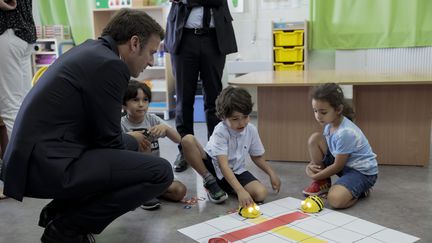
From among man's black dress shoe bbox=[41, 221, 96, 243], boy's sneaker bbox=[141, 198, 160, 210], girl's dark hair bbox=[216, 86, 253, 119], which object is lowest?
boy's sneaker bbox=[141, 198, 160, 210]

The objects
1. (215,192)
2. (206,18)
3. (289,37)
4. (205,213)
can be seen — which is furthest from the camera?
(289,37)

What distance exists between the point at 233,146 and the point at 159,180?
1.97 feet

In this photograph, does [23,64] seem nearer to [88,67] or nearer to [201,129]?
[88,67]

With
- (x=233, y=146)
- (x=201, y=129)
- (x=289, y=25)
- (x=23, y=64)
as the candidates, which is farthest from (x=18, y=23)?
(x=289, y=25)

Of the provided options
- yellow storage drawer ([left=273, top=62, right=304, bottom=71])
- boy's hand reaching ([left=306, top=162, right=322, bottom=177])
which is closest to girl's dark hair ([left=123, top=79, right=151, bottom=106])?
boy's hand reaching ([left=306, top=162, right=322, bottom=177])

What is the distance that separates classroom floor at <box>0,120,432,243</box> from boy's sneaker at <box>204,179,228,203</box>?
0.03 meters

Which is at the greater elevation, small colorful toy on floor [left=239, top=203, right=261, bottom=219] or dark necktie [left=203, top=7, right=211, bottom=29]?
dark necktie [left=203, top=7, right=211, bottom=29]

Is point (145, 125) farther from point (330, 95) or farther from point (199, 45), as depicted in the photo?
point (330, 95)

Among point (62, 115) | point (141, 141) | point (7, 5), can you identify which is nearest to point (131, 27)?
point (62, 115)

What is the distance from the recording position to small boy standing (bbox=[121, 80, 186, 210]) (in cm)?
191

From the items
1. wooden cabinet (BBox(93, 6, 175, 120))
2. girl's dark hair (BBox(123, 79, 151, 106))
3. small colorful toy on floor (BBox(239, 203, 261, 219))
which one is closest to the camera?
small colorful toy on floor (BBox(239, 203, 261, 219))

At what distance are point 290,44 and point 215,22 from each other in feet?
5.93

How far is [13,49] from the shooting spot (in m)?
2.06

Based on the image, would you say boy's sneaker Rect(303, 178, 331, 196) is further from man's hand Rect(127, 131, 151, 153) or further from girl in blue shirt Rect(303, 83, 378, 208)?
man's hand Rect(127, 131, 151, 153)
